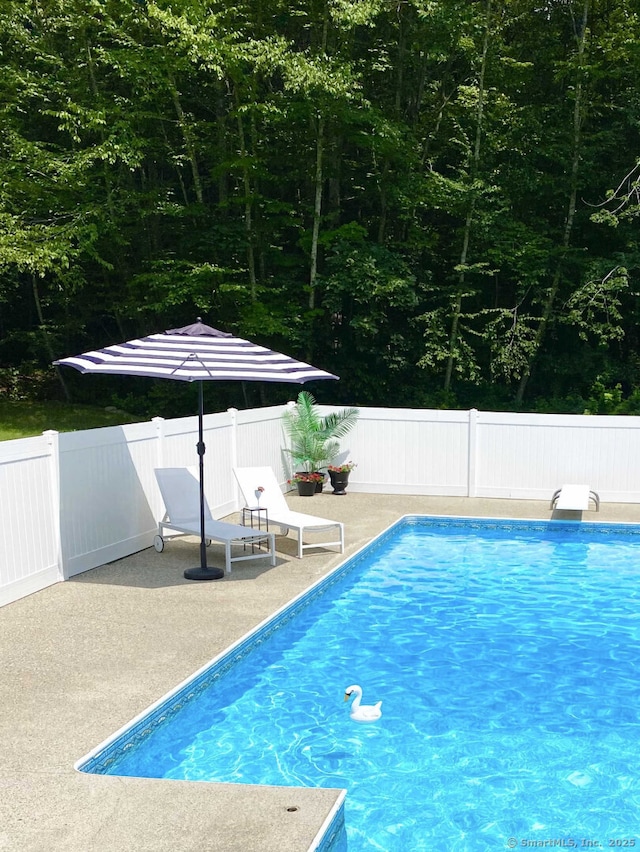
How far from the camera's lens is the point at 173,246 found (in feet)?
70.8

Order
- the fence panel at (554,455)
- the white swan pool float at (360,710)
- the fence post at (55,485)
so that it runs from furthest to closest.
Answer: the fence panel at (554,455) → the fence post at (55,485) → the white swan pool float at (360,710)

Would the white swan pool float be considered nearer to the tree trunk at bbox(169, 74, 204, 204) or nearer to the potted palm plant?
the potted palm plant

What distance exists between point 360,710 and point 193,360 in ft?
12.1

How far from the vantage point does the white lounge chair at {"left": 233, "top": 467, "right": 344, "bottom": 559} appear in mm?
9547

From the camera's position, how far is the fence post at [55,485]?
7941mm

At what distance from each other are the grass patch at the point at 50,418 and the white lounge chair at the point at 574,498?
11.7 metres

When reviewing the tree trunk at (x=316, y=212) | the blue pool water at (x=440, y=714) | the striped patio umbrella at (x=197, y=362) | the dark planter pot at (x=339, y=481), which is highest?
the tree trunk at (x=316, y=212)

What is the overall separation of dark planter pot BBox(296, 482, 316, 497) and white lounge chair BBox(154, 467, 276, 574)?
3.16 m

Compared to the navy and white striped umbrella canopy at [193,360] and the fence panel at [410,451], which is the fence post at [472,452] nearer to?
the fence panel at [410,451]

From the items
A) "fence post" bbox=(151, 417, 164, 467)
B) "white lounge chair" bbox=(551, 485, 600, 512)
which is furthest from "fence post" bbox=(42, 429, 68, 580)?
"white lounge chair" bbox=(551, 485, 600, 512)

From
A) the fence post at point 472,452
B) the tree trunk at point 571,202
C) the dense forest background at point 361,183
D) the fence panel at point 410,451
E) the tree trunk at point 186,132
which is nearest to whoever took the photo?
the fence post at point 472,452

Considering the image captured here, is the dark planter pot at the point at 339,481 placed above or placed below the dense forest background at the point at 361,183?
below

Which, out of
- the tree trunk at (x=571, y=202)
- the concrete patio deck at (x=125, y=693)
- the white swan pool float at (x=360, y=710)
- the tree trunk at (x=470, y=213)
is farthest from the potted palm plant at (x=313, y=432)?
the white swan pool float at (x=360, y=710)

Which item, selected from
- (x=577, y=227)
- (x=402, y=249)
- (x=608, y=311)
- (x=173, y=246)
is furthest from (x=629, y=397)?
(x=173, y=246)
